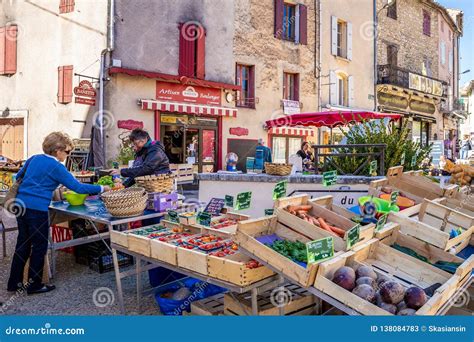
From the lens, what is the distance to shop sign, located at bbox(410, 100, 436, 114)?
74.6 ft

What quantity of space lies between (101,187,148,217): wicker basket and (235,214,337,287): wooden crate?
153cm

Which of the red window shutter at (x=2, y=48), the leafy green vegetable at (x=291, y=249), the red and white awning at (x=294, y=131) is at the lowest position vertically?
the leafy green vegetable at (x=291, y=249)

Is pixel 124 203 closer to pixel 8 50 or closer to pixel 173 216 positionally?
pixel 173 216

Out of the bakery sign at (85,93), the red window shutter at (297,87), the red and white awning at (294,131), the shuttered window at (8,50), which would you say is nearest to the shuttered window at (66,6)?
the shuttered window at (8,50)

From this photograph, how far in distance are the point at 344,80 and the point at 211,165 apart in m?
8.37

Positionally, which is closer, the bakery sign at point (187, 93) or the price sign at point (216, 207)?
the price sign at point (216, 207)

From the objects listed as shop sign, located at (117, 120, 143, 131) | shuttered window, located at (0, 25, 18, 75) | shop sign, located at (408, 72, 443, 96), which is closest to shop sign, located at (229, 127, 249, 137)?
shop sign, located at (117, 120, 143, 131)

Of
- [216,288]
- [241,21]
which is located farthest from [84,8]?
[216,288]

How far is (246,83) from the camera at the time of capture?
627 inches

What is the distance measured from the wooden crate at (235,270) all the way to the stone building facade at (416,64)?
17.5m

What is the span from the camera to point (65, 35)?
1291 centimetres

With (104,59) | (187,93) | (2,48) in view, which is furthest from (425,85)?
(2,48)

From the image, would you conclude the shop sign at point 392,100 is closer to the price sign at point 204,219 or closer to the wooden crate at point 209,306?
the price sign at point 204,219

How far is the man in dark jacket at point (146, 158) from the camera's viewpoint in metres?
5.06
